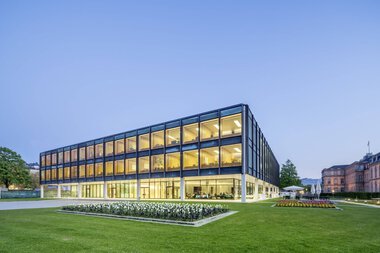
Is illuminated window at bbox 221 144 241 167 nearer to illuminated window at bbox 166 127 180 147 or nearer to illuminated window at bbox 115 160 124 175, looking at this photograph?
illuminated window at bbox 166 127 180 147

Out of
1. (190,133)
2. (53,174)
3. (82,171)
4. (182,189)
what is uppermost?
(190,133)

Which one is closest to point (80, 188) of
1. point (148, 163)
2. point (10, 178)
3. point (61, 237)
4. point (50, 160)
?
point (50, 160)

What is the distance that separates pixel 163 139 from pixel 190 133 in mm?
6337

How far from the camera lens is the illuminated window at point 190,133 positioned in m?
46.7

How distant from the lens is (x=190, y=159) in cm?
4728

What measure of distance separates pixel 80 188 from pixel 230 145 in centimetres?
4712

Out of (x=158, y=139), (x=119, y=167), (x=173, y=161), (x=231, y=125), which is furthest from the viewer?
(x=119, y=167)

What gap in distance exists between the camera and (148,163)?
5416 cm

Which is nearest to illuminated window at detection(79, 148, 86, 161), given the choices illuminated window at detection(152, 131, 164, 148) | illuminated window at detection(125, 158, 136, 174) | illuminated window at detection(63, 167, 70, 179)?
illuminated window at detection(63, 167, 70, 179)

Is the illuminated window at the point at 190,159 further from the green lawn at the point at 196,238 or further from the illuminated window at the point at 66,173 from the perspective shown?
the illuminated window at the point at 66,173

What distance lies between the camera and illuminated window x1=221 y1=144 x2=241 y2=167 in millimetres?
41031

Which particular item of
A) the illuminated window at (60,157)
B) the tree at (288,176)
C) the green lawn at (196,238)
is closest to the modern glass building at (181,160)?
the illuminated window at (60,157)

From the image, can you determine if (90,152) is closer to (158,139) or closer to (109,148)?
(109,148)

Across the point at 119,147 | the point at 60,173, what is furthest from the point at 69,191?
the point at 119,147
